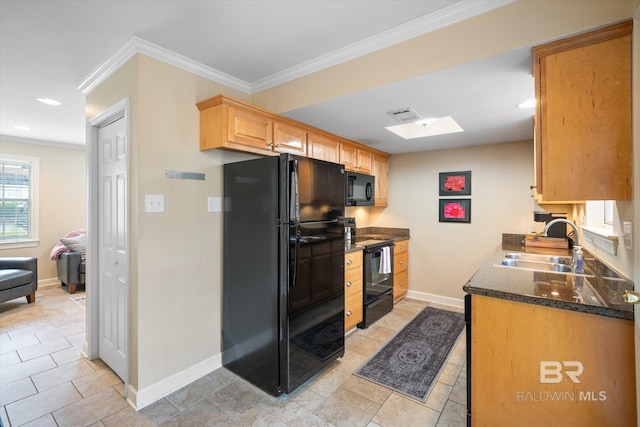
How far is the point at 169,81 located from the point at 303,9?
45.9 inches

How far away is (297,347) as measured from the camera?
2209mm

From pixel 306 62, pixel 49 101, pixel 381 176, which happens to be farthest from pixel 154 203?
pixel 381 176

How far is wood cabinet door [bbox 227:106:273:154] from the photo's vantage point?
2283mm

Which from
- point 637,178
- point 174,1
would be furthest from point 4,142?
point 637,178

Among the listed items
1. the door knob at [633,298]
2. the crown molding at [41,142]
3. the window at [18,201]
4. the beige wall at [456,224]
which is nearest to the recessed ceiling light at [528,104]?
the beige wall at [456,224]

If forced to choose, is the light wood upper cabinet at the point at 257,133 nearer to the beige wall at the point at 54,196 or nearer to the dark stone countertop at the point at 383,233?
the dark stone countertop at the point at 383,233

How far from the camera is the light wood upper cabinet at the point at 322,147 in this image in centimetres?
308

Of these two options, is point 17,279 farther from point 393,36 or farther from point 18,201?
point 393,36

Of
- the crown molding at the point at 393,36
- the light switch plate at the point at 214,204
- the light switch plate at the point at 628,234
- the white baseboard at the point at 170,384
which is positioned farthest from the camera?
the light switch plate at the point at 214,204

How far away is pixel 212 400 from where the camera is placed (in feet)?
6.96

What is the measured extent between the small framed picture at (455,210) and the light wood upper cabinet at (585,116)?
2.53 meters

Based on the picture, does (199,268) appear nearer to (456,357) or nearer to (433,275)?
(456,357)

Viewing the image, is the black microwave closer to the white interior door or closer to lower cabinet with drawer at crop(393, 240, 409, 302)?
lower cabinet with drawer at crop(393, 240, 409, 302)

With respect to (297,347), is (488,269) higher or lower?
higher
